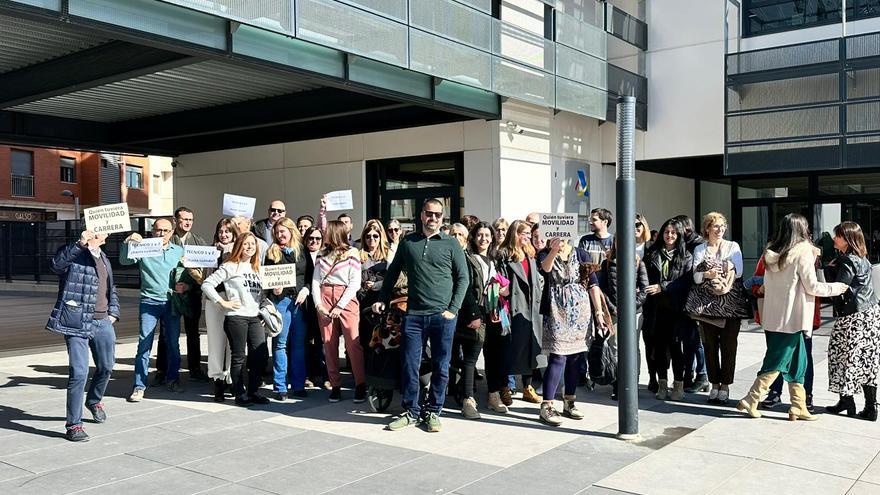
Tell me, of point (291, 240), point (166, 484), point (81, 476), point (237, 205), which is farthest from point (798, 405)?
point (237, 205)

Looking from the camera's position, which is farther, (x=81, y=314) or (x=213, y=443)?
(x=81, y=314)

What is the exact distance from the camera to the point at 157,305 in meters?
8.29

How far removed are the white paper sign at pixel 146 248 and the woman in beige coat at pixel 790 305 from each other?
20.0 ft

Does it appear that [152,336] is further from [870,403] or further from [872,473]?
[870,403]

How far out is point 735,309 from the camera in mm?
7340

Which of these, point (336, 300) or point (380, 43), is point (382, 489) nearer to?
point (336, 300)

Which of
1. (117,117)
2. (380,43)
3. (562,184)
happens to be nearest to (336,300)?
(380,43)

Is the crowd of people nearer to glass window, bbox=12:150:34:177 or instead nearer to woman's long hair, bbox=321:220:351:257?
woman's long hair, bbox=321:220:351:257

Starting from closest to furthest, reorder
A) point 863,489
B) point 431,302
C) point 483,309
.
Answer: point 863,489 → point 431,302 → point 483,309

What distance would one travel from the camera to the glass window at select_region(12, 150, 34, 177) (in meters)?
41.1

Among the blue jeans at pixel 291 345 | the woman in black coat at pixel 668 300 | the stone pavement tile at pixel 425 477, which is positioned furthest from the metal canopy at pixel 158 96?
the stone pavement tile at pixel 425 477

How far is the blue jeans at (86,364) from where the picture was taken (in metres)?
6.28

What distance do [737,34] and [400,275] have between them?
14579 millimetres

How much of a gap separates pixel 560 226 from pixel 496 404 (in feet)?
6.21
